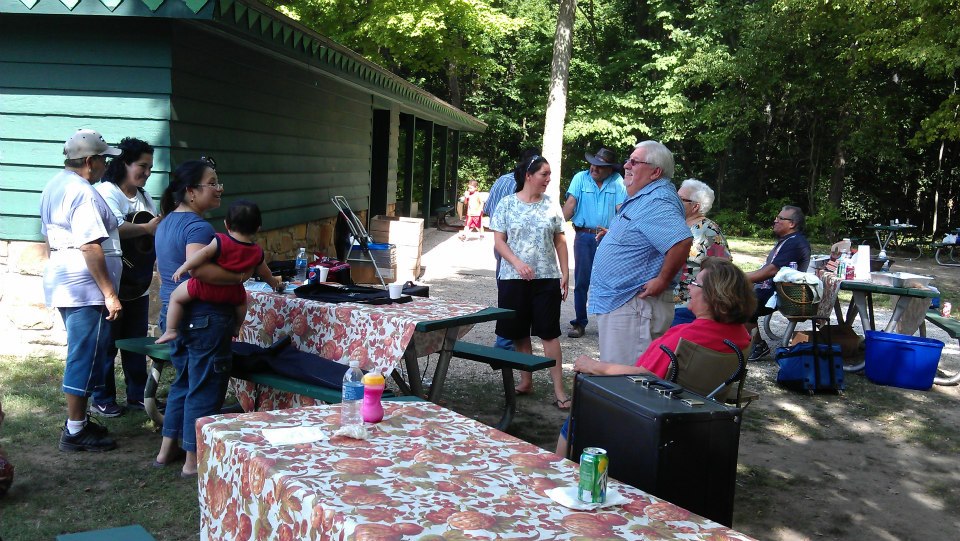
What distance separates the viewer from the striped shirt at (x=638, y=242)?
4.27 meters

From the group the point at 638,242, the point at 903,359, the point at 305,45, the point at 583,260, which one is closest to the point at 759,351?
the point at 903,359

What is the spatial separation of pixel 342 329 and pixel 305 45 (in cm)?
368

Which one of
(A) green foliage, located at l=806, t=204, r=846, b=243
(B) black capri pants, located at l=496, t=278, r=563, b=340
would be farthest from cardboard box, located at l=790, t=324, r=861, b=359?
(A) green foliage, located at l=806, t=204, r=846, b=243

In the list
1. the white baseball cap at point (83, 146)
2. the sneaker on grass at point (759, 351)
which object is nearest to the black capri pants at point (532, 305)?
the white baseball cap at point (83, 146)

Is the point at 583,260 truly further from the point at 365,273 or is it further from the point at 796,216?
the point at 365,273

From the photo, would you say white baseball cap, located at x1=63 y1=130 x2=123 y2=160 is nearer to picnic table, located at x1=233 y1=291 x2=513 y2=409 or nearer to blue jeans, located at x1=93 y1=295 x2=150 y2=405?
blue jeans, located at x1=93 y1=295 x2=150 y2=405

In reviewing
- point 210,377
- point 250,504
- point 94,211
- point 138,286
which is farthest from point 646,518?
point 138,286

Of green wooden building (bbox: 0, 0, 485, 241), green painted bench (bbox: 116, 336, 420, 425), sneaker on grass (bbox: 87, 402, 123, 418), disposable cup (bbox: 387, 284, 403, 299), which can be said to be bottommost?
sneaker on grass (bbox: 87, 402, 123, 418)

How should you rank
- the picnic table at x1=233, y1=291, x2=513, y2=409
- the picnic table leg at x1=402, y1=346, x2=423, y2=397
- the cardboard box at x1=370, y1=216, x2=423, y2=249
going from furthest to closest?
the cardboard box at x1=370, y1=216, x2=423, y2=249, the picnic table leg at x1=402, y1=346, x2=423, y2=397, the picnic table at x1=233, y1=291, x2=513, y2=409

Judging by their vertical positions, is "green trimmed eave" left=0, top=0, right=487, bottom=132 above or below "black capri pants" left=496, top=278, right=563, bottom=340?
above

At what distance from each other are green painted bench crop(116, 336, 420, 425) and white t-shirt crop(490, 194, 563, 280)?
183 cm

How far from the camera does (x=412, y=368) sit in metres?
4.79

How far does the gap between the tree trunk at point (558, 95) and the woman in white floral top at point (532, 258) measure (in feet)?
43.3

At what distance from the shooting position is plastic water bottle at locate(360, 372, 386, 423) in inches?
108
